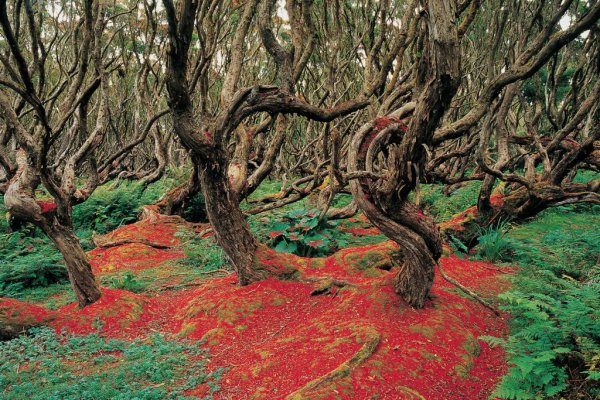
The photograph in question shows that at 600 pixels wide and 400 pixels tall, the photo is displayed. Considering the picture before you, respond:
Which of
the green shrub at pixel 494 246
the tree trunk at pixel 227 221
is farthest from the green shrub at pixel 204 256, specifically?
the green shrub at pixel 494 246

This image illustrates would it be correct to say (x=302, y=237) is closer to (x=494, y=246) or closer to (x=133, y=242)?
(x=494, y=246)

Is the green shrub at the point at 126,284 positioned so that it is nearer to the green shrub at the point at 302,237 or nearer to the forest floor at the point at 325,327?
the forest floor at the point at 325,327

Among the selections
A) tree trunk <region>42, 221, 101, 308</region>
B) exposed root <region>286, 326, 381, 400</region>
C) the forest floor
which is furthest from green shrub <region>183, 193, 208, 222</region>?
exposed root <region>286, 326, 381, 400</region>

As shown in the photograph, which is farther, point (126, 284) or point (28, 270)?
point (28, 270)

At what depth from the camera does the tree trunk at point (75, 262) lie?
16.9 feet

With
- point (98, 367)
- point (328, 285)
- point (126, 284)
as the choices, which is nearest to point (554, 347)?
point (328, 285)

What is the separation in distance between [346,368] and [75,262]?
3768 mm

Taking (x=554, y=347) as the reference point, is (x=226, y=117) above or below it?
above

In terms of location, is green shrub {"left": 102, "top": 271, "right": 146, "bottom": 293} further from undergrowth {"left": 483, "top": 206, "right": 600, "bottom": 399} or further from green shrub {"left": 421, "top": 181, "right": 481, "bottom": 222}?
green shrub {"left": 421, "top": 181, "right": 481, "bottom": 222}

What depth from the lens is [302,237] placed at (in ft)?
23.6

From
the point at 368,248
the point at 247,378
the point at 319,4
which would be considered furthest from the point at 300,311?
the point at 319,4

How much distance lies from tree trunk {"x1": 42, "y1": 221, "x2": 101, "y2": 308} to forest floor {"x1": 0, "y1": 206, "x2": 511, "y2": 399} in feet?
0.62

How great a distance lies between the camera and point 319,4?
13.0 m

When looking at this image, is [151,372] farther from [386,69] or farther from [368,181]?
[386,69]
